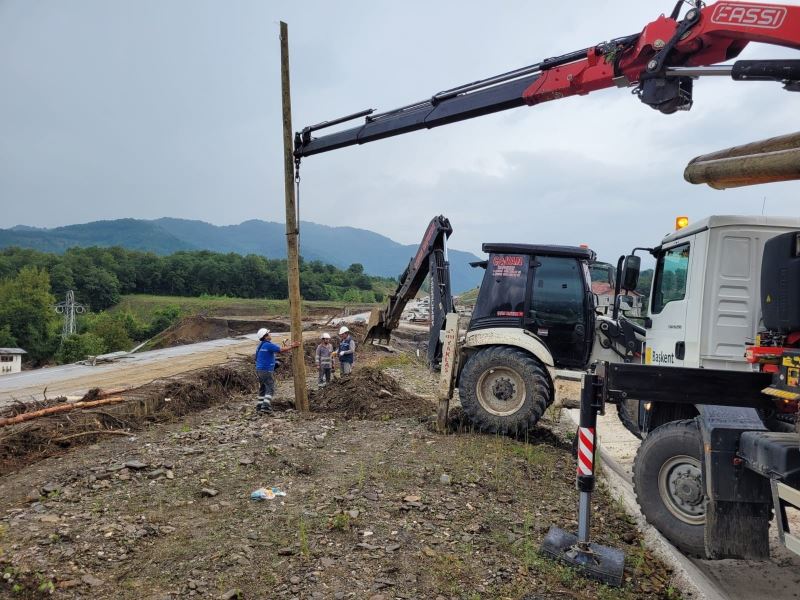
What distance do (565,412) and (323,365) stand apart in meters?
5.64

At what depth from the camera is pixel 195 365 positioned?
18109 millimetres

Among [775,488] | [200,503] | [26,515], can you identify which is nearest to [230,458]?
[200,503]

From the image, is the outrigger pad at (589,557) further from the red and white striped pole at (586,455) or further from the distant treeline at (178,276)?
the distant treeline at (178,276)

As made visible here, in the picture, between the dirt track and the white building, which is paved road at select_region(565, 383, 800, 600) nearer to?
the dirt track

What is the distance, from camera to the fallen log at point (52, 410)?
26.8 feet

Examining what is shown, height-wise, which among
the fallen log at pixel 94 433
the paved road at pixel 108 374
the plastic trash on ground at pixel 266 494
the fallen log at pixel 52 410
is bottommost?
the paved road at pixel 108 374

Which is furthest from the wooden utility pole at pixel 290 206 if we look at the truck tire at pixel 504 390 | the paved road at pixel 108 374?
the paved road at pixel 108 374

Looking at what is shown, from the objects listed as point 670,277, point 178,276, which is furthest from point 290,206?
point 178,276

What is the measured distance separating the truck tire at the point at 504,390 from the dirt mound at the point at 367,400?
1840 mm

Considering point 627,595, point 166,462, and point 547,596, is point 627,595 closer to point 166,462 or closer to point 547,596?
point 547,596

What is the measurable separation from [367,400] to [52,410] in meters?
5.10

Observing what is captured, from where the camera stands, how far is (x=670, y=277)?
6320 mm

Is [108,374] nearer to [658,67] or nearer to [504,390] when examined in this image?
[504,390]

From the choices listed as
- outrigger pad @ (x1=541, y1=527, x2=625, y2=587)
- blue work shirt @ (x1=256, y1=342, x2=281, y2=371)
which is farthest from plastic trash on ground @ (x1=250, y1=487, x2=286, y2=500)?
blue work shirt @ (x1=256, y1=342, x2=281, y2=371)
